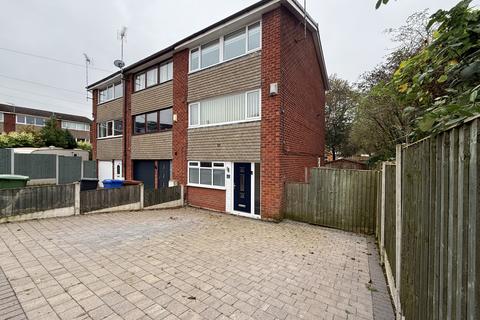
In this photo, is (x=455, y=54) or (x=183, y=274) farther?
(x=183, y=274)

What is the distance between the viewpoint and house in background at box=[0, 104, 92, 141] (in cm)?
3294

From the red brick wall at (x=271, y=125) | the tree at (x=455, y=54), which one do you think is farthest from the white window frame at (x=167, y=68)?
the tree at (x=455, y=54)

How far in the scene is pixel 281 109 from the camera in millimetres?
8328

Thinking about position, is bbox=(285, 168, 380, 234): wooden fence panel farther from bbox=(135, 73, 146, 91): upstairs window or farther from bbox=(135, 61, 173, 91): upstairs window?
bbox=(135, 73, 146, 91): upstairs window

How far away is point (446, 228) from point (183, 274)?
12.5 ft

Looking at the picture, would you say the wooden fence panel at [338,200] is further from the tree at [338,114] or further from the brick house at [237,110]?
the tree at [338,114]

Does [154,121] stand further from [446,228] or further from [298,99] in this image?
[446,228]

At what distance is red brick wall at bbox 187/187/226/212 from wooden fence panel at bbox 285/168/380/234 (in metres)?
3.08

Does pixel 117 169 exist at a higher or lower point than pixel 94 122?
lower

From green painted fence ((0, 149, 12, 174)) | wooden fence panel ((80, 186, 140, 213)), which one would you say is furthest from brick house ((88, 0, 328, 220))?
green painted fence ((0, 149, 12, 174))

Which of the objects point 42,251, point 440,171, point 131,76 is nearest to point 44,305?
point 42,251

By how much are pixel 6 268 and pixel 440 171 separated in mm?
6246

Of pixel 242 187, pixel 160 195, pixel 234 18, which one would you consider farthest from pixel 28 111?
pixel 242 187

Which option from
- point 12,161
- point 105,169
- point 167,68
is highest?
point 167,68
